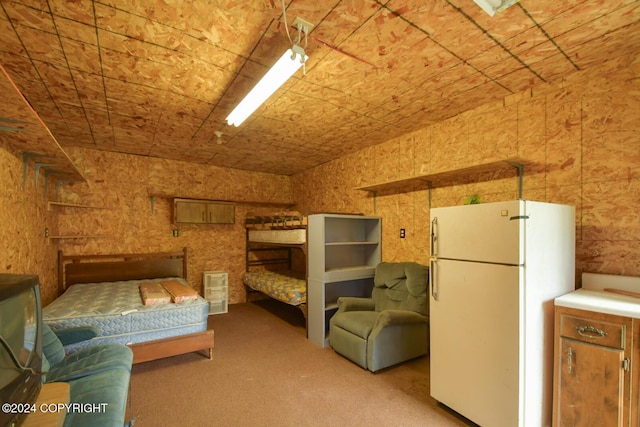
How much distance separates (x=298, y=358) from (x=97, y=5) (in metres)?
Answer: 3.37

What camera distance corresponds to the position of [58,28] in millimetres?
1731

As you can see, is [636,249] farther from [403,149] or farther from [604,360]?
[403,149]

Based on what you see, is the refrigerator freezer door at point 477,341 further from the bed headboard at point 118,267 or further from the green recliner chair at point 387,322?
the bed headboard at point 118,267

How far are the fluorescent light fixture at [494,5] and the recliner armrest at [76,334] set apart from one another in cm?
363

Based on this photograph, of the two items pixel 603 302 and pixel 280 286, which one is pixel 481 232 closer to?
pixel 603 302

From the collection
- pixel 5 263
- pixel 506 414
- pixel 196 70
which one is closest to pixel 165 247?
pixel 5 263

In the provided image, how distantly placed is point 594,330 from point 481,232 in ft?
2.72

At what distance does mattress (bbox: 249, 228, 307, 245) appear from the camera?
4.06 meters

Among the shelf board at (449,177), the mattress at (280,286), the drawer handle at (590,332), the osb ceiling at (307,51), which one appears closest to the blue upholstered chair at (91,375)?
the osb ceiling at (307,51)

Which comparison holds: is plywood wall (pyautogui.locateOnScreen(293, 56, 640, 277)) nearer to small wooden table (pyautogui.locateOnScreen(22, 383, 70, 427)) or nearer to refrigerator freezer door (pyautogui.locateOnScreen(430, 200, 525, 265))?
refrigerator freezer door (pyautogui.locateOnScreen(430, 200, 525, 265))

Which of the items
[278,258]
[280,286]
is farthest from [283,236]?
[278,258]

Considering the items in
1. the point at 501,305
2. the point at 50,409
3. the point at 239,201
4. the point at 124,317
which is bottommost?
the point at 124,317

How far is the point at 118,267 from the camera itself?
4.46 m

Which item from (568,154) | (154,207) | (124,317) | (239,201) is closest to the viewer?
(568,154)
